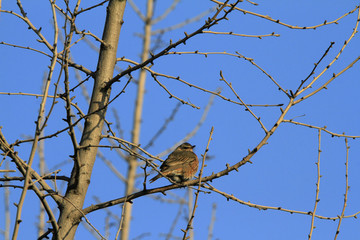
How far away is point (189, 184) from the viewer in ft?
13.4

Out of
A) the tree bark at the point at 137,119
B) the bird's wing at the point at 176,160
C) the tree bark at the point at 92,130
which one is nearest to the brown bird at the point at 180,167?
the bird's wing at the point at 176,160

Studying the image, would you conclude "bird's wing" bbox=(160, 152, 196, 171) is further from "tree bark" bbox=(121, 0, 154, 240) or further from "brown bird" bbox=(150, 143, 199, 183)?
"tree bark" bbox=(121, 0, 154, 240)

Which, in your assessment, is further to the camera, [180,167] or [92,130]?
[180,167]

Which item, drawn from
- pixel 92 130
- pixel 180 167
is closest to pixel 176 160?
pixel 180 167

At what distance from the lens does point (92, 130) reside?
4.43 m

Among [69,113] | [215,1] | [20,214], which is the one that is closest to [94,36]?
[69,113]

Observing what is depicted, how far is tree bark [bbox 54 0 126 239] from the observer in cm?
410

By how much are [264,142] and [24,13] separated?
2.28 metres

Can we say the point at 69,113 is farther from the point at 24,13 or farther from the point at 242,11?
the point at 242,11

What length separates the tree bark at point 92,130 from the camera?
4.10m

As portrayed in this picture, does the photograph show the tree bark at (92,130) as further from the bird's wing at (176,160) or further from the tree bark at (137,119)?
the tree bark at (137,119)

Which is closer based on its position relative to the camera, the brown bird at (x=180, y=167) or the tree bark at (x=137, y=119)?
the brown bird at (x=180, y=167)

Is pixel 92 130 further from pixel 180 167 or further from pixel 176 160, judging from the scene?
pixel 176 160

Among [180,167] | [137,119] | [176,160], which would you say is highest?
[137,119]
